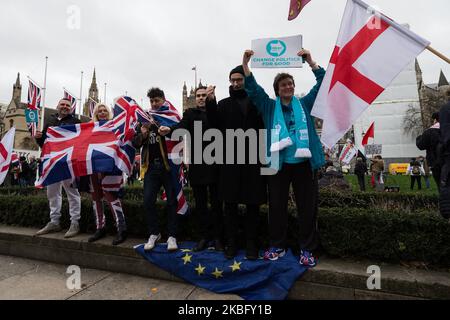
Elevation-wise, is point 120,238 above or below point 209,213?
below

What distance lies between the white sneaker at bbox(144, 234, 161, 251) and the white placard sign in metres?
2.51

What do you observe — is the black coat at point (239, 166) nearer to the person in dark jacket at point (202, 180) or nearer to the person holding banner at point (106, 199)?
the person in dark jacket at point (202, 180)

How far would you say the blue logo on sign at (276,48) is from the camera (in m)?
3.32

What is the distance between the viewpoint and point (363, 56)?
3270mm

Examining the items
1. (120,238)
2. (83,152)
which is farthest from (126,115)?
(120,238)

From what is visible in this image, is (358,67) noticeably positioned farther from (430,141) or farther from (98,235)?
(98,235)

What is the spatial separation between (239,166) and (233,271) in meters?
1.18

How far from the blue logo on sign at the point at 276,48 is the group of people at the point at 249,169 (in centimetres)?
21

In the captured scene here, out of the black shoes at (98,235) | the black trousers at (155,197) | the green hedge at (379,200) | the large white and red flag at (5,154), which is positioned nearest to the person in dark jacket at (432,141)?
the green hedge at (379,200)

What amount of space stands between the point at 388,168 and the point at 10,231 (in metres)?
40.0

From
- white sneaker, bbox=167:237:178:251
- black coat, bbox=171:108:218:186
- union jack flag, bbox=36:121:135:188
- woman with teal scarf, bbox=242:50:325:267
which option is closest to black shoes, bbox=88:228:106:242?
union jack flag, bbox=36:121:135:188

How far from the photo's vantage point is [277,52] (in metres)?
3.34

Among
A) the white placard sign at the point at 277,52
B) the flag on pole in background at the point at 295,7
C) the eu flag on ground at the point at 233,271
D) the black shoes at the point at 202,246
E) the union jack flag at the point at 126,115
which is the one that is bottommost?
the eu flag on ground at the point at 233,271

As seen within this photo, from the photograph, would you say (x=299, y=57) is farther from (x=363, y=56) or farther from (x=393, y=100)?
(x=393, y=100)
